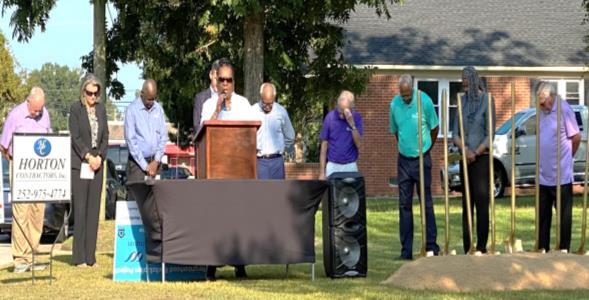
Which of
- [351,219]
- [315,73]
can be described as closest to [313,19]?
[315,73]

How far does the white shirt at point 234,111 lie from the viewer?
1164 centimetres

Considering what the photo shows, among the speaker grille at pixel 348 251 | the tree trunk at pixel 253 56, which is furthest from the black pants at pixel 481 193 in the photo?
the tree trunk at pixel 253 56

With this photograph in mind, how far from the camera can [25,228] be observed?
12.7m

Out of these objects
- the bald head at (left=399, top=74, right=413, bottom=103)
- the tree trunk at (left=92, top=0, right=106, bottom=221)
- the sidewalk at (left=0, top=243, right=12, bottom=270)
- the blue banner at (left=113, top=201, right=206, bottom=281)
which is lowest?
the sidewalk at (left=0, top=243, right=12, bottom=270)

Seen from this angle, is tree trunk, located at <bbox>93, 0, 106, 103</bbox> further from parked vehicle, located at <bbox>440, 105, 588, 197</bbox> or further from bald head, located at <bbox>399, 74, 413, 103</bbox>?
parked vehicle, located at <bbox>440, 105, 588, 197</bbox>

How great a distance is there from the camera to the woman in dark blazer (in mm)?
13102

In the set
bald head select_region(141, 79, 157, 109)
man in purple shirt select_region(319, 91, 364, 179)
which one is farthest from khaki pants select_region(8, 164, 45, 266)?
man in purple shirt select_region(319, 91, 364, 179)

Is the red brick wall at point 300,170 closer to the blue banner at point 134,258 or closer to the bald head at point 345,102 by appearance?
the bald head at point 345,102

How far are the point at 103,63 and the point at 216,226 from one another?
9.43 meters

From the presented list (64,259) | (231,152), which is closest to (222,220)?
(231,152)

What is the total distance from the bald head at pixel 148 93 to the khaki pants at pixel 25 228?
5.30 feet

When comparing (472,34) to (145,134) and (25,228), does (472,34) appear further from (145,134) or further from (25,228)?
(25,228)

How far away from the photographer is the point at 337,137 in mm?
13219

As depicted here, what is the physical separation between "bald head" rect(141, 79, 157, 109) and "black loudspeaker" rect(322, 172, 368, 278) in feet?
8.27
